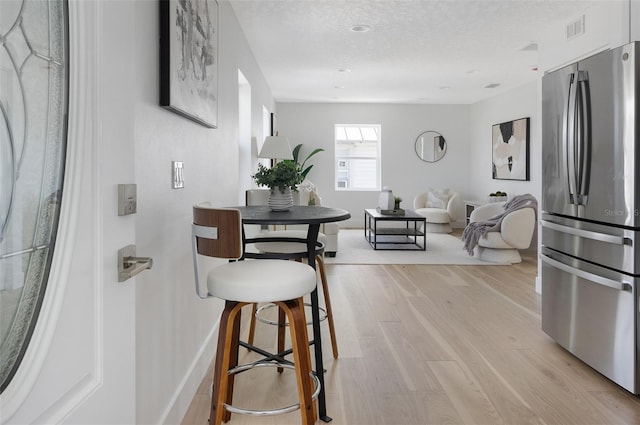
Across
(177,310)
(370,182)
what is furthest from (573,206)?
(370,182)

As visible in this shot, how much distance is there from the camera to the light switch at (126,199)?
0.91 m

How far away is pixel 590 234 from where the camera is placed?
256 cm

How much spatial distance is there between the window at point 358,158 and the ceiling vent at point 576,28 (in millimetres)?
5839

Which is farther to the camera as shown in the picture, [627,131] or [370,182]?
[370,182]

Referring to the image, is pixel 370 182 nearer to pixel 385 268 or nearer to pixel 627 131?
pixel 385 268

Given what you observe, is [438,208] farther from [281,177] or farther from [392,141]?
[281,177]

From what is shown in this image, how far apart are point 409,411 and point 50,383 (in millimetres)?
1839

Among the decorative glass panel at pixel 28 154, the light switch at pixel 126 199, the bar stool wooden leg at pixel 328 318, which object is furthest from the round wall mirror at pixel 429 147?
the decorative glass panel at pixel 28 154

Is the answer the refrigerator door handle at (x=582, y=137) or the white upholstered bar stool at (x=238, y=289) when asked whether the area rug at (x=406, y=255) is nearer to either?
the refrigerator door handle at (x=582, y=137)

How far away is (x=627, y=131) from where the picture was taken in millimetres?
2305

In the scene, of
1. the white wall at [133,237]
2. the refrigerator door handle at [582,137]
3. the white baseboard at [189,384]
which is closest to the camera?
the white wall at [133,237]

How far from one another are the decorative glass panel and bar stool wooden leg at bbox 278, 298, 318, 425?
3.79ft

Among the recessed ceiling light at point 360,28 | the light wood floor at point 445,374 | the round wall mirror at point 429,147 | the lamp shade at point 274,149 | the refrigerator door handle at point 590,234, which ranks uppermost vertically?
the recessed ceiling light at point 360,28

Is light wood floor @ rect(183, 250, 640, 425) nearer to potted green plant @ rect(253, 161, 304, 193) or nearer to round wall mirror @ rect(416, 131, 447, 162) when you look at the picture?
Result: potted green plant @ rect(253, 161, 304, 193)
